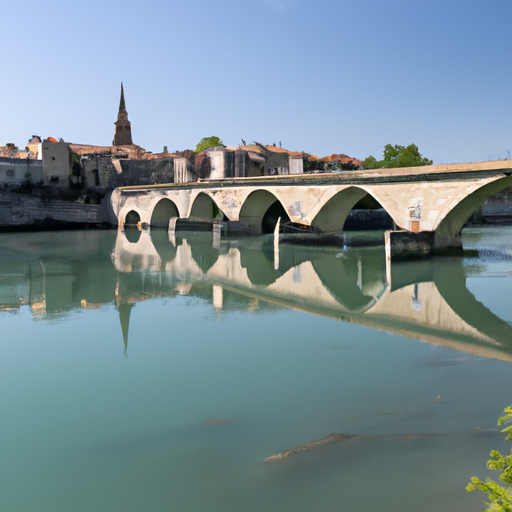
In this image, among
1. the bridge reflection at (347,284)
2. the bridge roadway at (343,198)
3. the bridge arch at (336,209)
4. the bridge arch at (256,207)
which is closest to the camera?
the bridge reflection at (347,284)

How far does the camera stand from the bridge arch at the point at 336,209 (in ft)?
64.2

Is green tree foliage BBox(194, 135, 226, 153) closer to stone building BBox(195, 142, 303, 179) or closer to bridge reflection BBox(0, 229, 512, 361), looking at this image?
stone building BBox(195, 142, 303, 179)

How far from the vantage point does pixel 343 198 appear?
2008 centimetres

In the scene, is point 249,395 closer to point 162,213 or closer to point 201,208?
point 201,208

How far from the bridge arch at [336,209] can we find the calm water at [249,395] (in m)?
8.19

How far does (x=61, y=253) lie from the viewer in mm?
19016

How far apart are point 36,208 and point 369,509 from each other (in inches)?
1243

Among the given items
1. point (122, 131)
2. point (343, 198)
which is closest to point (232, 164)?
point (343, 198)

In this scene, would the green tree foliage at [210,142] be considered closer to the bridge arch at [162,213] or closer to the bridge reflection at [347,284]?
the bridge arch at [162,213]

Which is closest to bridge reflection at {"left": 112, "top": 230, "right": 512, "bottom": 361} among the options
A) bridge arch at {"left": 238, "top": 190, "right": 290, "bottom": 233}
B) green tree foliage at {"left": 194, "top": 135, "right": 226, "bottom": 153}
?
bridge arch at {"left": 238, "top": 190, "right": 290, "bottom": 233}

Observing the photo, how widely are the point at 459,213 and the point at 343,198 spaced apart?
5.26 metres

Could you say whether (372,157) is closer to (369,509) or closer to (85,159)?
(85,159)

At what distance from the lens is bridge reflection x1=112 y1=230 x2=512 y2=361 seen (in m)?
7.97

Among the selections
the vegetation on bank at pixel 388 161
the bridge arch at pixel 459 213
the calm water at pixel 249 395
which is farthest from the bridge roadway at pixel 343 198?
the vegetation on bank at pixel 388 161
